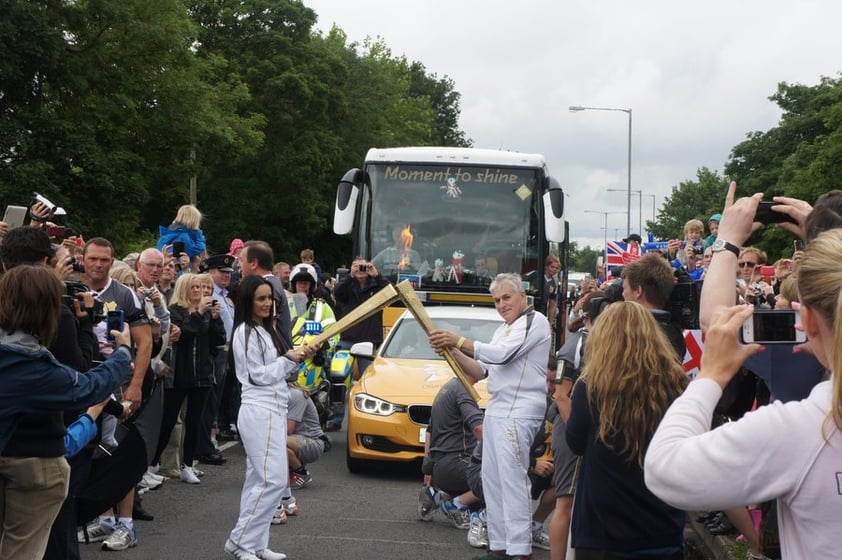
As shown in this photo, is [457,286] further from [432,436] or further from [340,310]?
[432,436]

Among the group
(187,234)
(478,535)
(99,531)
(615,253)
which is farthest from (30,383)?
(615,253)

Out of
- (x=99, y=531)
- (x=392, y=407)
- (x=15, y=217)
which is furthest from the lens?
(x=392, y=407)

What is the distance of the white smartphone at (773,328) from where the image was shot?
287cm

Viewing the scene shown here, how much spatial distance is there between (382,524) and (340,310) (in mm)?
7203

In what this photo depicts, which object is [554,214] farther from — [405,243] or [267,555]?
[267,555]

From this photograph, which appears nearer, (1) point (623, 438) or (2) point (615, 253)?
(1) point (623, 438)

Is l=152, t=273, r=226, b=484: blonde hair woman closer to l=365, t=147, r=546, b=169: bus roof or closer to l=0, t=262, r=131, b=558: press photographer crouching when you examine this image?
l=0, t=262, r=131, b=558: press photographer crouching

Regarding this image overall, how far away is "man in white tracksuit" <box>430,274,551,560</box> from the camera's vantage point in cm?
739

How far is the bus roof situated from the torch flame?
1.03 metres

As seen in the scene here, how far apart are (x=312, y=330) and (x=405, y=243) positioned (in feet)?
14.9

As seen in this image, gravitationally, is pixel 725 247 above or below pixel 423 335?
above

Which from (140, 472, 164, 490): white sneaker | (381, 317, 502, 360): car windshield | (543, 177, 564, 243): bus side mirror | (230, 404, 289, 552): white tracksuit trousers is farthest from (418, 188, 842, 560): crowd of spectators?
(543, 177, 564, 243): bus side mirror

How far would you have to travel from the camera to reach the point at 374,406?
1119 cm

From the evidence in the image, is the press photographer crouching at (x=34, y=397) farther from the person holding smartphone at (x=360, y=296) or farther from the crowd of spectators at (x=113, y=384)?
the person holding smartphone at (x=360, y=296)
